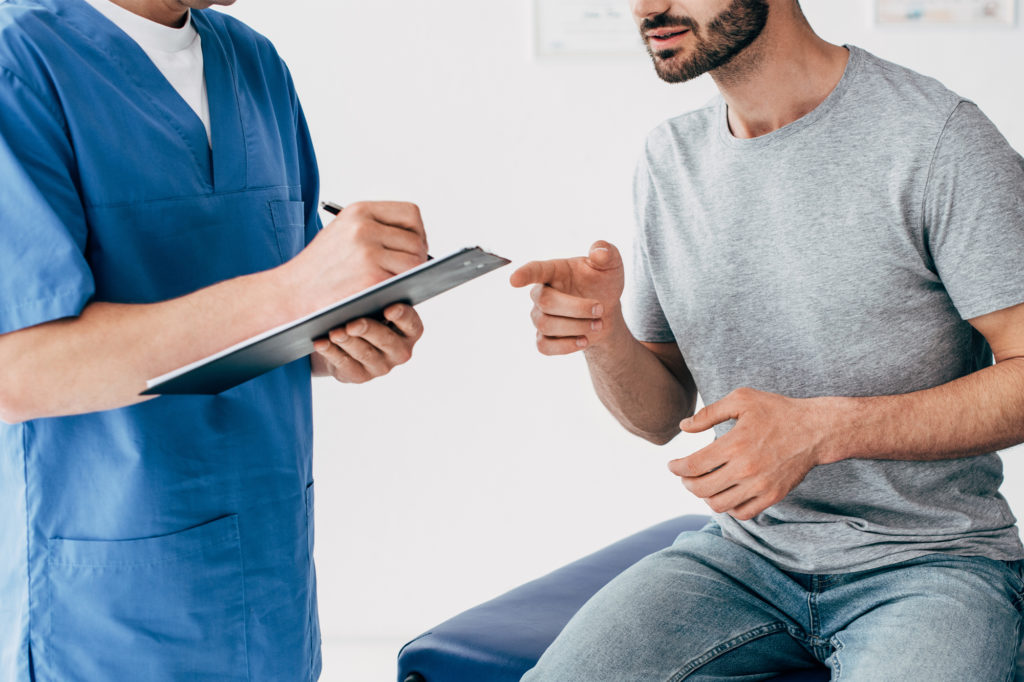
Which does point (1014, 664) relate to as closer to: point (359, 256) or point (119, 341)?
point (359, 256)

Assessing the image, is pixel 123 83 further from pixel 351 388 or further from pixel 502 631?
pixel 351 388

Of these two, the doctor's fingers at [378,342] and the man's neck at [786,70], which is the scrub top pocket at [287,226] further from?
the man's neck at [786,70]

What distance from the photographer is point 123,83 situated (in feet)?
3.56

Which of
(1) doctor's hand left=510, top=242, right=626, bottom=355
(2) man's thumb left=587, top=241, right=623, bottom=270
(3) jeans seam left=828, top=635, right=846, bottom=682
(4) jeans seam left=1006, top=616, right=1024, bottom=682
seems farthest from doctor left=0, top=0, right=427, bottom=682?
(4) jeans seam left=1006, top=616, right=1024, bottom=682

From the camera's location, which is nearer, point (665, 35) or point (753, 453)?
point (753, 453)

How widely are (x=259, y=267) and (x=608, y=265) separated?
0.47 meters

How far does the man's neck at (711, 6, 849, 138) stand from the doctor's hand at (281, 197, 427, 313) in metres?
0.64

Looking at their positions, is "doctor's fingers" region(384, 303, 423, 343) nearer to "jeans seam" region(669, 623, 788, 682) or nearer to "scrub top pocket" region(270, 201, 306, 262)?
"scrub top pocket" region(270, 201, 306, 262)

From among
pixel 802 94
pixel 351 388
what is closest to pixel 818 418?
pixel 802 94

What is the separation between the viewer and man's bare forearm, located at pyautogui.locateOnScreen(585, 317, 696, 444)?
1374mm

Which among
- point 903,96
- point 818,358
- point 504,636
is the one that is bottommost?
point 504,636

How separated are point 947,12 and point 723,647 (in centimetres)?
185

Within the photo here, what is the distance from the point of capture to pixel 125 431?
1056mm

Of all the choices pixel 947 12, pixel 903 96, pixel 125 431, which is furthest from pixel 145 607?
pixel 947 12
